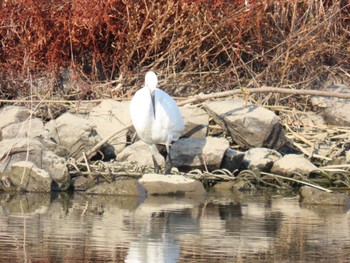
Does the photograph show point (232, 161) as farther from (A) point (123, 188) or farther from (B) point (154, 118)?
(A) point (123, 188)

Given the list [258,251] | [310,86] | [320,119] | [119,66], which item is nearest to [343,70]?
[310,86]

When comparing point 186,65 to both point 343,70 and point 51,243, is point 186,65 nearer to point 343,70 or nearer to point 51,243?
point 343,70

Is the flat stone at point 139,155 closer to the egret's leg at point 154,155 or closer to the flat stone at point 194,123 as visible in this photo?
the egret's leg at point 154,155

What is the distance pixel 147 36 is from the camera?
1320 cm

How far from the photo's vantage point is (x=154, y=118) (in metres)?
10.6

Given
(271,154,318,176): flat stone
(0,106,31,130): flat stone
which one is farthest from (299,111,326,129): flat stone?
(0,106,31,130): flat stone

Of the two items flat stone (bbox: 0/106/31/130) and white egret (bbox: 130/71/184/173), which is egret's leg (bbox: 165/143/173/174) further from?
flat stone (bbox: 0/106/31/130)

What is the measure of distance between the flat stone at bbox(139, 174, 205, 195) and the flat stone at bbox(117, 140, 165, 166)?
0.97 m

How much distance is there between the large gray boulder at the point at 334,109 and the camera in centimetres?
1267

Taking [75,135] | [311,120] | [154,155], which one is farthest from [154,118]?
[311,120]

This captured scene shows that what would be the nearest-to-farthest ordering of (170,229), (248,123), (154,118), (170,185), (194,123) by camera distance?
(170,229) < (170,185) < (154,118) < (248,123) < (194,123)

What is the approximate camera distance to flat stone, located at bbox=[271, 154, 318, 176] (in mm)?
10602

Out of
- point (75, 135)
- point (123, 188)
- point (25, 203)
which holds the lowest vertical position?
point (25, 203)

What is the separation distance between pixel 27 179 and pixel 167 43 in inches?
171
